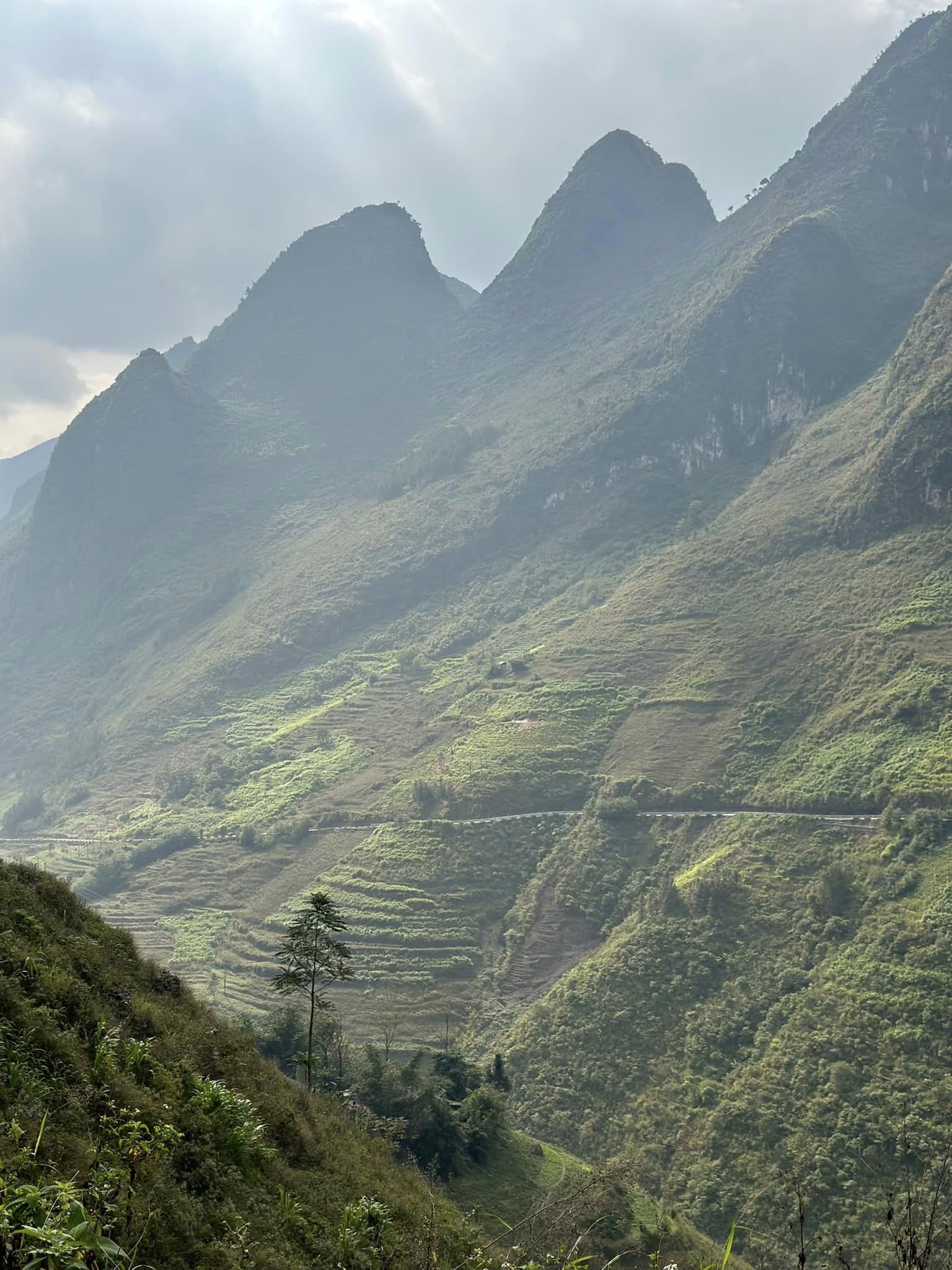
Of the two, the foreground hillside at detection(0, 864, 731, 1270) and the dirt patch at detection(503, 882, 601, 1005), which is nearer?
the foreground hillside at detection(0, 864, 731, 1270)

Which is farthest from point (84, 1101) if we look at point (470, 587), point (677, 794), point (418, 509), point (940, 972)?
point (418, 509)

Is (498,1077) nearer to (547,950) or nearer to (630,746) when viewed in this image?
(547,950)

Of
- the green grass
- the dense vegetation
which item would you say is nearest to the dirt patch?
the dense vegetation

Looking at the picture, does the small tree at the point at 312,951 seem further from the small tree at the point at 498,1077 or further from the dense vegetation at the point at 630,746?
the small tree at the point at 498,1077

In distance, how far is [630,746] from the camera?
278 feet

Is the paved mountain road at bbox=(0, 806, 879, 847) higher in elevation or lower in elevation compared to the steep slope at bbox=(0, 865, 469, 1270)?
lower

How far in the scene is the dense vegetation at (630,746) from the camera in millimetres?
45875

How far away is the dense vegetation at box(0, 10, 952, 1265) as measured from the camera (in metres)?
45.9

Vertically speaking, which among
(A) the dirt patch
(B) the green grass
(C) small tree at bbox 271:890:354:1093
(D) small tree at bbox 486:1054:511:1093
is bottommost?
(A) the dirt patch

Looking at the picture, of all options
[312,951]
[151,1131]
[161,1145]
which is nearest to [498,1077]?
[312,951]

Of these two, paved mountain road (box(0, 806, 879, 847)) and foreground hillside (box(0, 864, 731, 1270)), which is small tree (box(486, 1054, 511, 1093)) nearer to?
foreground hillside (box(0, 864, 731, 1270))

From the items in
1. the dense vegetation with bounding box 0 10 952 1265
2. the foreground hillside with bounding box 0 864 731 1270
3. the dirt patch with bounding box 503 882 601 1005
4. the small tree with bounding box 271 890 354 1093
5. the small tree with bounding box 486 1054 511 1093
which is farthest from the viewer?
the dirt patch with bounding box 503 882 601 1005

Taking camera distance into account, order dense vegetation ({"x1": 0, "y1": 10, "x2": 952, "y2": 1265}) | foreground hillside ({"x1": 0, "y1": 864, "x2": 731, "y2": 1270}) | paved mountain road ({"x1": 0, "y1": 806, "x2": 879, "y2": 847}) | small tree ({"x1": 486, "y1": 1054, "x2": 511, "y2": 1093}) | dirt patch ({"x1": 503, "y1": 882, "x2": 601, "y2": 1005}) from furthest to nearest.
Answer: paved mountain road ({"x1": 0, "y1": 806, "x2": 879, "y2": 847}) → dirt patch ({"x1": 503, "y1": 882, "x2": 601, "y2": 1005}) → dense vegetation ({"x1": 0, "y1": 10, "x2": 952, "y2": 1265}) → small tree ({"x1": 486, "y1": 1054, "x2": 511, "y2": 1093}) → foreground hillside ({"x1": 0, "y1": 864, "x2": 731, "y2": 1270})

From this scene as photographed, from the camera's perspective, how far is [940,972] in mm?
46281
